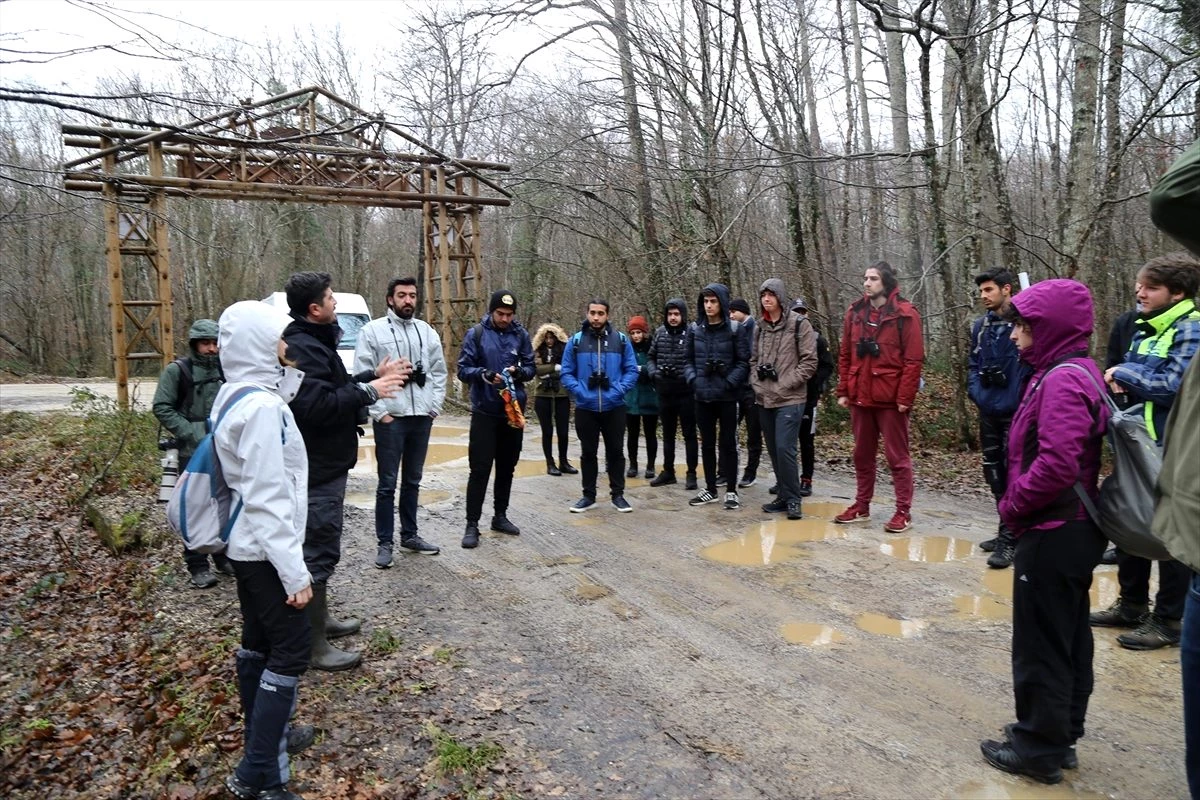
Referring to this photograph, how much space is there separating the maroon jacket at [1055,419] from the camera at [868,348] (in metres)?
3.22

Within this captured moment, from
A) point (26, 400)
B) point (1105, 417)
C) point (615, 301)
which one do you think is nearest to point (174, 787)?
point (1105, 417)

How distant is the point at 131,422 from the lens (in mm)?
10141

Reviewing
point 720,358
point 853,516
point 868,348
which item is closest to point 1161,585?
point 853,516

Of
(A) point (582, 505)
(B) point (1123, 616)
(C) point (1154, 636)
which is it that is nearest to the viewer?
(C) point (1154, 636)

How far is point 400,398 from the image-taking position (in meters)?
5.82

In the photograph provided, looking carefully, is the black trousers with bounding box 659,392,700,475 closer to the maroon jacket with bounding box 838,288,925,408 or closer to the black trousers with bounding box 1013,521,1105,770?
the maroon jacket with bounding box 838,288,925,408

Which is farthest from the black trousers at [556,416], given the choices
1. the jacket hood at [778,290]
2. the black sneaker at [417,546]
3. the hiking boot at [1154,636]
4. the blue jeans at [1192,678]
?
the blue jeans at [1192,678]

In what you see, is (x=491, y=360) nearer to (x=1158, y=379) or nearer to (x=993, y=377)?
(x=993, y=377)

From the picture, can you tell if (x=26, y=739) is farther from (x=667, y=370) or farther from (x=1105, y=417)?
(x=667, y=370)

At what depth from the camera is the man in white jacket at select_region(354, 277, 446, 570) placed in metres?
5.83

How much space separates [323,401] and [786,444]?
14.5 feet

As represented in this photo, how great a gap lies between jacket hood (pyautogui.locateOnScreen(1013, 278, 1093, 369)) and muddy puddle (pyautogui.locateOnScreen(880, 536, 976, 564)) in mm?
2994

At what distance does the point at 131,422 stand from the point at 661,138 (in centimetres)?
920

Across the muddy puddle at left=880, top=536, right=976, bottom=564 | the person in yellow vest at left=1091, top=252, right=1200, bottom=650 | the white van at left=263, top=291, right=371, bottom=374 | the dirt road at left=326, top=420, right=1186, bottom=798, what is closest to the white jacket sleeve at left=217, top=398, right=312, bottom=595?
the dirt road at left=326, top=420, right=1186, bottom=798
